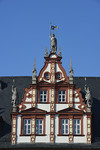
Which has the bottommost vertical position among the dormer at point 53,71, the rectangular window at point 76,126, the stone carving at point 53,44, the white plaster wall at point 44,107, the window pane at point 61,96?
the rectangular window at point 76,126

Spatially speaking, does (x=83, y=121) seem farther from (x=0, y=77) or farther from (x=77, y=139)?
(x=0, y=77)

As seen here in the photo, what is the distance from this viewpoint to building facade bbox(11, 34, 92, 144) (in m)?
48.7

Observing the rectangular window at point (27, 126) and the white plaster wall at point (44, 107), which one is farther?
the white plaster wall at point (44, 107)

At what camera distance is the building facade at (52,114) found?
160 feet

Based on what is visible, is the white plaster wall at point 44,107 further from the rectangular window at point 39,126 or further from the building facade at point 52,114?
the rectangular window at point 39,126

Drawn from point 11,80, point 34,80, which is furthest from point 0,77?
point 34,80

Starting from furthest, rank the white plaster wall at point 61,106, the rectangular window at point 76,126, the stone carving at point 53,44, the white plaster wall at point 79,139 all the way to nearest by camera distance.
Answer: the stone carving at point 53,44 → the white plaster wall at point 61,106 → the rectangular window at point 76,126 → the white plaster wall at point 79,139

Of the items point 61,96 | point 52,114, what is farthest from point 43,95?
point 52,114

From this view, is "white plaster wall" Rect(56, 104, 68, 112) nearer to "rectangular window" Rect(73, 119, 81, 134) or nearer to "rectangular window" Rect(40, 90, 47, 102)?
"rectangular window" Rect(40, 90, 47, 102)

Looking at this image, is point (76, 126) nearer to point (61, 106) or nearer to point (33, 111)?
point (61, 106)

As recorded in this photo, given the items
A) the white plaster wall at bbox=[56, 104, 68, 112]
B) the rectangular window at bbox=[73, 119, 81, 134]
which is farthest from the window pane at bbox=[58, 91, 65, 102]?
the rectangular window at bbox=[73, 119, 81, 134]

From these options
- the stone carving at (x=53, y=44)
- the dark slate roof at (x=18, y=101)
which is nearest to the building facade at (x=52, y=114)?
the dark slate roof at (x=18, y=101)

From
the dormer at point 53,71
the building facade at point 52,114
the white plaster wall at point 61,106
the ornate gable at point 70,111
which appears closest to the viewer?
the building facade at point 52,114

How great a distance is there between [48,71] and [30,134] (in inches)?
285
